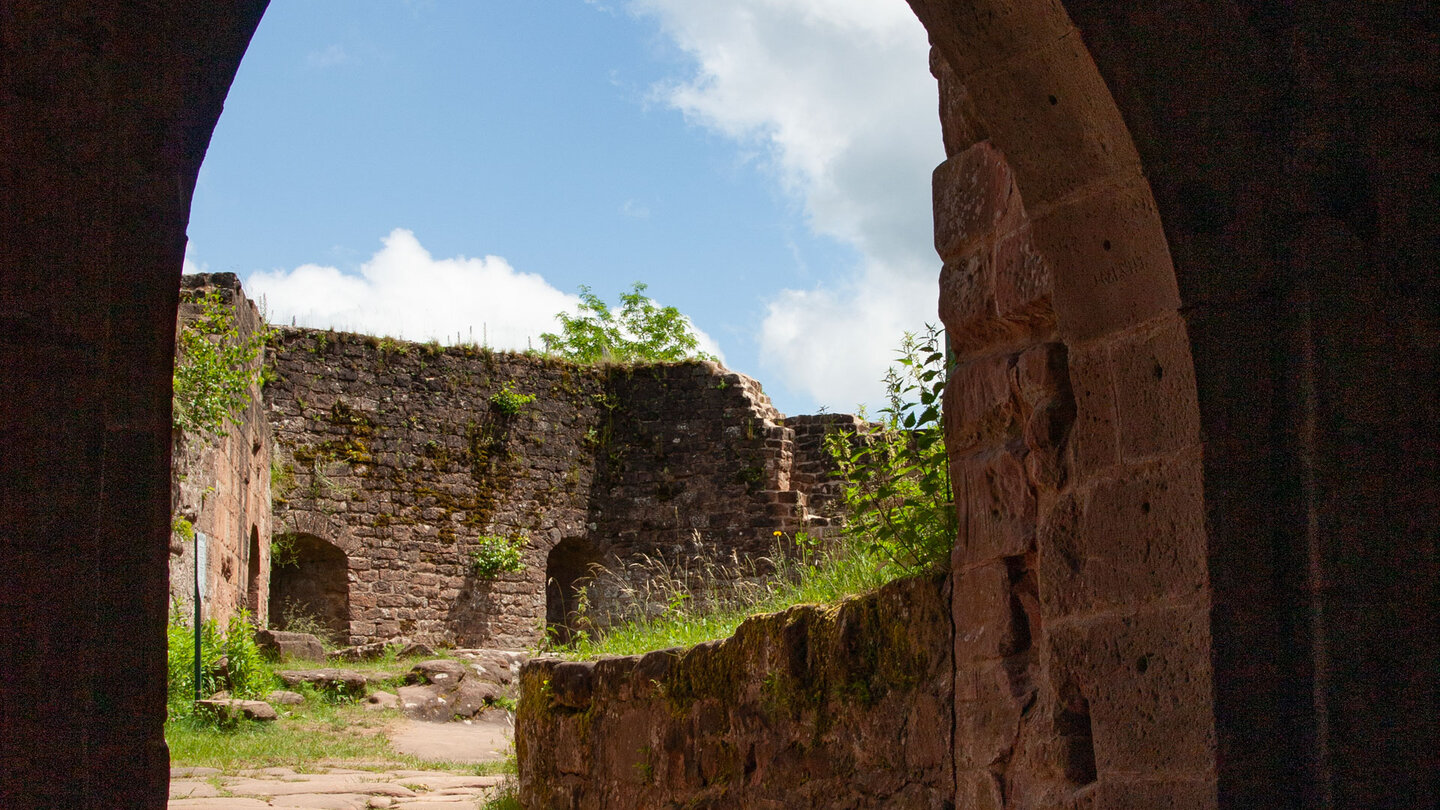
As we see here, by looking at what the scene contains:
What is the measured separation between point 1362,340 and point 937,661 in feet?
4.00

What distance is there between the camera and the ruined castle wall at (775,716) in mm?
3188

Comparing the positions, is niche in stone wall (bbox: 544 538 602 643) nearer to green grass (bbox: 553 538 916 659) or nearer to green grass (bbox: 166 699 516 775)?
green grass (bbox: 166 699 516 775)

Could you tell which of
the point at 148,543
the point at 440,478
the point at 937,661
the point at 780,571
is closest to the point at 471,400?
the point at 440,478

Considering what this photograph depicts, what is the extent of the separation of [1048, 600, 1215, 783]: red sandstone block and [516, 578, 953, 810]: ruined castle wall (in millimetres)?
577

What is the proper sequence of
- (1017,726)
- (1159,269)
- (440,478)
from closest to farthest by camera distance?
(1159,269) → (1017,726) → (440,478)

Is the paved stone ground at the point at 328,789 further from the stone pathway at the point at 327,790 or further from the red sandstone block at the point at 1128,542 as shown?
the red sandstone block at the point at 1128,542

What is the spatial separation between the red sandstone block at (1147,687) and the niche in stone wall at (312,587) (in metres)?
13.3

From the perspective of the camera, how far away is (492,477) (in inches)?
626

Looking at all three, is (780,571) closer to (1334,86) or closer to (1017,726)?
(1017,726)

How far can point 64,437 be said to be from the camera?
5.52ft

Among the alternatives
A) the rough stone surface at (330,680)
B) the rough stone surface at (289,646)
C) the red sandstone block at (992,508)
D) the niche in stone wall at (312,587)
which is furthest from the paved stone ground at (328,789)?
the niche in stone wall at (312,587)

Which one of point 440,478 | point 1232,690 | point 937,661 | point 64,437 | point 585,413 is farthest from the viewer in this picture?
point 585,413

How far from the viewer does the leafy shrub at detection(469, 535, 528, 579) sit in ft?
51.2

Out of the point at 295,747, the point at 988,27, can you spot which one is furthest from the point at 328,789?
the point at 988,27
